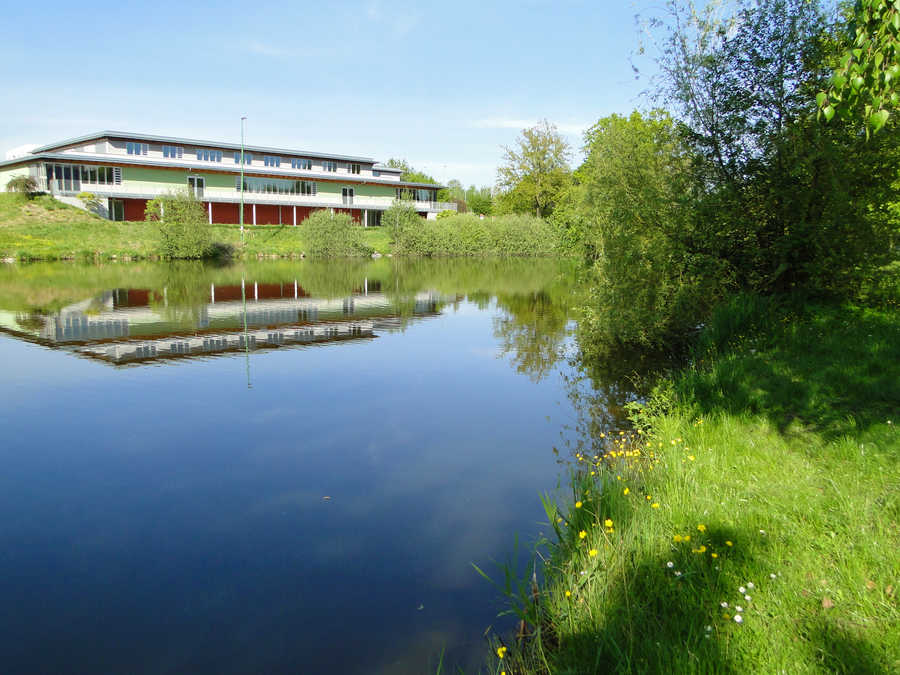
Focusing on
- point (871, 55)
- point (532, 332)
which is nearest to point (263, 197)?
point (532, 332)

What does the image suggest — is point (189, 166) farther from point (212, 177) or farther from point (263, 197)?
point (263, 197)

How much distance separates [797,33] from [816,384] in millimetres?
7925

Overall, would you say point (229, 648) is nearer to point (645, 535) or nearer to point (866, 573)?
point (645, 535)

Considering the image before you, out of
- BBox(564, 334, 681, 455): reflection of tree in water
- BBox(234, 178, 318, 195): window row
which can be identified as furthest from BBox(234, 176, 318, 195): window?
BBox(564, 334, 681, 455): reflection of tree in water

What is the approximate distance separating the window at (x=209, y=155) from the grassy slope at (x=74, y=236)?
11.3 meters

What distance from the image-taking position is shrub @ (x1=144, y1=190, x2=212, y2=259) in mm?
46938

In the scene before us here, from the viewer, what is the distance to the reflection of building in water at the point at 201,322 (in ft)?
52.8

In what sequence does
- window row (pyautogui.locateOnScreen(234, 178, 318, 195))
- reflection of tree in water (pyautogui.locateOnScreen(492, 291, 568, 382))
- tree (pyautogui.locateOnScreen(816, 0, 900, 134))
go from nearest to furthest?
tree (pyautogui.locateOnScreen(816, 0, 900, 134)) < reflection of tree in water (pyautogui.locateOnScreen(492, 291, 568, 382)) < window row (pyautogui.locateOnScreen(234, 178, 318, 195))

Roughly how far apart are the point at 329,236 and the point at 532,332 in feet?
128

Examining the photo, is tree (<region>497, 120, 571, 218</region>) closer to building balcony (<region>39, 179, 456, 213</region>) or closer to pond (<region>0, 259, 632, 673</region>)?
building balcony (<region>39, 179, 456, 213</region>)

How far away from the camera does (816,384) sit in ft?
26.8

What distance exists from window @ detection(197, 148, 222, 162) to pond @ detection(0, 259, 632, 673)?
50044 millimetres

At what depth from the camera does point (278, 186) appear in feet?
218

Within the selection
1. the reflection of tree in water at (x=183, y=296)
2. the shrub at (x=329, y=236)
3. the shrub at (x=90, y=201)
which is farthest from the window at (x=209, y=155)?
the reflection of tree in water at (x=183, y=296)
